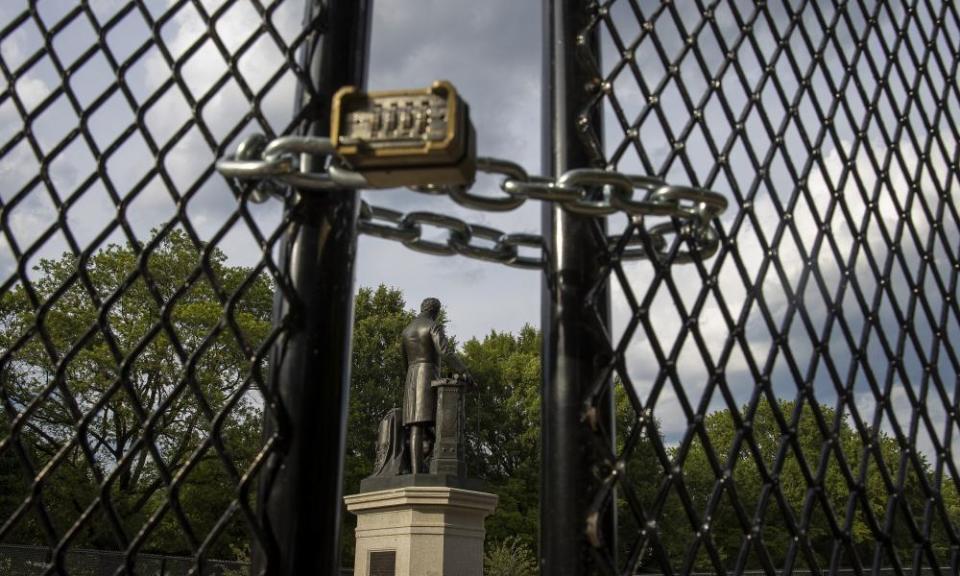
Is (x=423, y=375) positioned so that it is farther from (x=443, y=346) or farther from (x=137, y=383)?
(x=137, y=383)

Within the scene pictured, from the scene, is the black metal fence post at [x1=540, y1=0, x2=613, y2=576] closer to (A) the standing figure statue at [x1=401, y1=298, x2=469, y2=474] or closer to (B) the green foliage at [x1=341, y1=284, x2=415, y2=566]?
(A) the standing figure statue at [x1=401, y1=298, x2=469, y2=474]

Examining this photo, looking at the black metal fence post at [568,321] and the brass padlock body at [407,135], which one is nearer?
the brass padlock body at [407,135]

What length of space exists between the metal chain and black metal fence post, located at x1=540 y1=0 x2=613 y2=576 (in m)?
0.05

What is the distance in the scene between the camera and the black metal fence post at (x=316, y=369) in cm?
107

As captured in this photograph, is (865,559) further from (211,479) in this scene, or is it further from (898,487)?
(898,487)

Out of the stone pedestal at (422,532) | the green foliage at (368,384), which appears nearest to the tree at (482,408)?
the green foliage at (368,384)

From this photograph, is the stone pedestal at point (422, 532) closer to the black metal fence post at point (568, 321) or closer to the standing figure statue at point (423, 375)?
the standing figure statue at point (423, 375)

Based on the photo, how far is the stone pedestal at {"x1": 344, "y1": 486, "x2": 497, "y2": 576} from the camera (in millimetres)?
10602

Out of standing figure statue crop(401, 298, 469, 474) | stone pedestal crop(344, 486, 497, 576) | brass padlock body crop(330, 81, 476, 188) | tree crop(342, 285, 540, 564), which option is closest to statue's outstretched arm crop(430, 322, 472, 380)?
standing figure statue crop(401, 298, 469, 474)

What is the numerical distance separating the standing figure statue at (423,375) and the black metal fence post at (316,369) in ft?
38.4

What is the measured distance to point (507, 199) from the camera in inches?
41.9

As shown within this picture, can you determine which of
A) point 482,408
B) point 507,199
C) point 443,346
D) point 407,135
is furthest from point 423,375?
point 482,408

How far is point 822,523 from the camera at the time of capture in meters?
31.8

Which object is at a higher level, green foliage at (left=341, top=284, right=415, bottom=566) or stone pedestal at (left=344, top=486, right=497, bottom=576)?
green foliage at (left=341, top=284, right=415, bottom=566)
